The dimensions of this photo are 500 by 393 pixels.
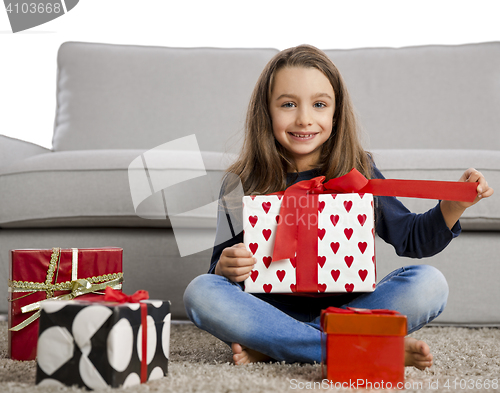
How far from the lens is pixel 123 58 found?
1900 millimetres

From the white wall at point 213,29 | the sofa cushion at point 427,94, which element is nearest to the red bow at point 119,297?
the sofa cushion at point 427,94

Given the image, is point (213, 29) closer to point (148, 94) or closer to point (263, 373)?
point (148, 94)

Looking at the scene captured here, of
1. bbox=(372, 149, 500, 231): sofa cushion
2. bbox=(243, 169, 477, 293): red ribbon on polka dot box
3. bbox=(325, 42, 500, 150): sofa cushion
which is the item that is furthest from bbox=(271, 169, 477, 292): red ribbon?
bbox=(325, 42, 500, 150): sofa cushion

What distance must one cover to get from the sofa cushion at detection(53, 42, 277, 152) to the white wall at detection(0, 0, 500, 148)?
235 millimetres

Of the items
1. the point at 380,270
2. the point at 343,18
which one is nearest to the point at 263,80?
the point at 380,270

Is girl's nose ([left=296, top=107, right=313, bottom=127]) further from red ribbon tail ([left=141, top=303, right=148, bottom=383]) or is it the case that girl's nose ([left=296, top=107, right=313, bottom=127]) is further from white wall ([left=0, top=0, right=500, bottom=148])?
white wall ([left=0, top=0, right=500, bottom=148])

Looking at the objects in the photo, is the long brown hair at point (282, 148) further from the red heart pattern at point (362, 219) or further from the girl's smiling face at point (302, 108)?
the red heart pattern at point (362, 219)

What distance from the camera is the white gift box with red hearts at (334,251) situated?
33.2 inches

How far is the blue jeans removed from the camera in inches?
32.5

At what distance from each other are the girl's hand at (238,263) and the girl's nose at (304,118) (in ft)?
1.08

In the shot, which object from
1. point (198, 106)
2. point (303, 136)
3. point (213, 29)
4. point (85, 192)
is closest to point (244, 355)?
point (303, 136)

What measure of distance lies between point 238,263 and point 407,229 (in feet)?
1.33

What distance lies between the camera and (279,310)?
87 centimetres

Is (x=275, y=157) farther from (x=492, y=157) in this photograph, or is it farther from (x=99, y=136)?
(x=99, y=136)
